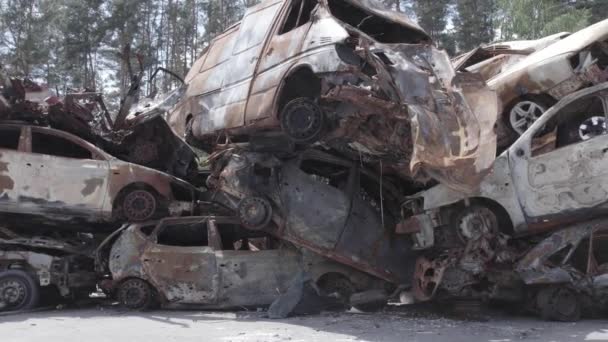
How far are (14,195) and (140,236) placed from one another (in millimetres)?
2044

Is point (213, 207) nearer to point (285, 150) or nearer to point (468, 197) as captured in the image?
point (285, 150)

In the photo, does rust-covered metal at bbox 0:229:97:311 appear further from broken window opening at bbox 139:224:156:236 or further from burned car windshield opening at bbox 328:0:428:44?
burned car windshield opening at bbox 328:0:428:44

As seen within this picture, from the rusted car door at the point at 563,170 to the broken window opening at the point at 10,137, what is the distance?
23.3 feet

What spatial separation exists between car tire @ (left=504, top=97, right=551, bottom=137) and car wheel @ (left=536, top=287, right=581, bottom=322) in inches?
87.4

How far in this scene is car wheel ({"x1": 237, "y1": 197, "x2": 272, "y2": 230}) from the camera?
324 inches

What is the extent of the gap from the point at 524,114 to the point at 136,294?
588 cm

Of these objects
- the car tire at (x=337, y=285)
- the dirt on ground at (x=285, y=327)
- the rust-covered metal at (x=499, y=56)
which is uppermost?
the rust-covered metal at (x=499, y=56)

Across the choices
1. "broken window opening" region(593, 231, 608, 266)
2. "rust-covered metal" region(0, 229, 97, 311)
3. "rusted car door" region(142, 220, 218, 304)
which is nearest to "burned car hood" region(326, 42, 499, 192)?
"broken window opening" region(593, 231, 608, 266)

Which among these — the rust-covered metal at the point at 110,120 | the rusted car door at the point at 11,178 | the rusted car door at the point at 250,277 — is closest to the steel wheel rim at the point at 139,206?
the rust-covered metal at the point at 110,120

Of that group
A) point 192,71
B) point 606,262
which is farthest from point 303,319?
point 192,71

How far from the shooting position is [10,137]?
353 inches

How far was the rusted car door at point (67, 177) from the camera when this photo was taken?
8.66 meters

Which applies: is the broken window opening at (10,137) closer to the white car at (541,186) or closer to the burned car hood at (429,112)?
the burned car hood at (429,112)

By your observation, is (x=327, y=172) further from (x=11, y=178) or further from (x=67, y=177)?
(x=11, y=178)
